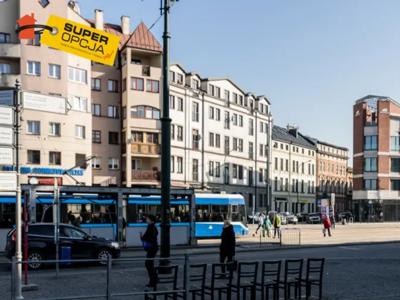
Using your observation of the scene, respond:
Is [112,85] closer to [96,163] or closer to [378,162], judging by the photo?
[96,163]

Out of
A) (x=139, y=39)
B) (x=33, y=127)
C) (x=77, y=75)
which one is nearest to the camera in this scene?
(x=33, y=127)

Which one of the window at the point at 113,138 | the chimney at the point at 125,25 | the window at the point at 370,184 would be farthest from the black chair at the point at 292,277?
the window at the point at 370,184

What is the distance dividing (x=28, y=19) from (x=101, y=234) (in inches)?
719

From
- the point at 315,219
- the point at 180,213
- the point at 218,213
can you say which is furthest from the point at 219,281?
the point at 315,219

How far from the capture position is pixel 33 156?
160 ft

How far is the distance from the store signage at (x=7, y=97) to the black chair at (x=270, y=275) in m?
6.10

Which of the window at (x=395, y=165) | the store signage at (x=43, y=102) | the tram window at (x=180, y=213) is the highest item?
the store signage at (x=43, y=102)

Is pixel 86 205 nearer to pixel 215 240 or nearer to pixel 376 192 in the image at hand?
pixel 215 240

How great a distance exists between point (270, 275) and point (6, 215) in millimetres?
17226

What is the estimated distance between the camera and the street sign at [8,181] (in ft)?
37.1

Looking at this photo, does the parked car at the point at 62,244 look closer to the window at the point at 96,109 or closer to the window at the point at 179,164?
the window at the point at 96,109

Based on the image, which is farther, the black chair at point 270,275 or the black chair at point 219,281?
the black chair at point 270,275

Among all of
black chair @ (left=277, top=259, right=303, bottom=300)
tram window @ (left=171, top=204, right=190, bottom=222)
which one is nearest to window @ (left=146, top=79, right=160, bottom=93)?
tram window @ (left=171, top=204, right=190, bottom=222)

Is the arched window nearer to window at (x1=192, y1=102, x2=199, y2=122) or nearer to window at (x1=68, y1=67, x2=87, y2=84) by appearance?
window at (x1=68, y1=67, x2=87, y2=84)
